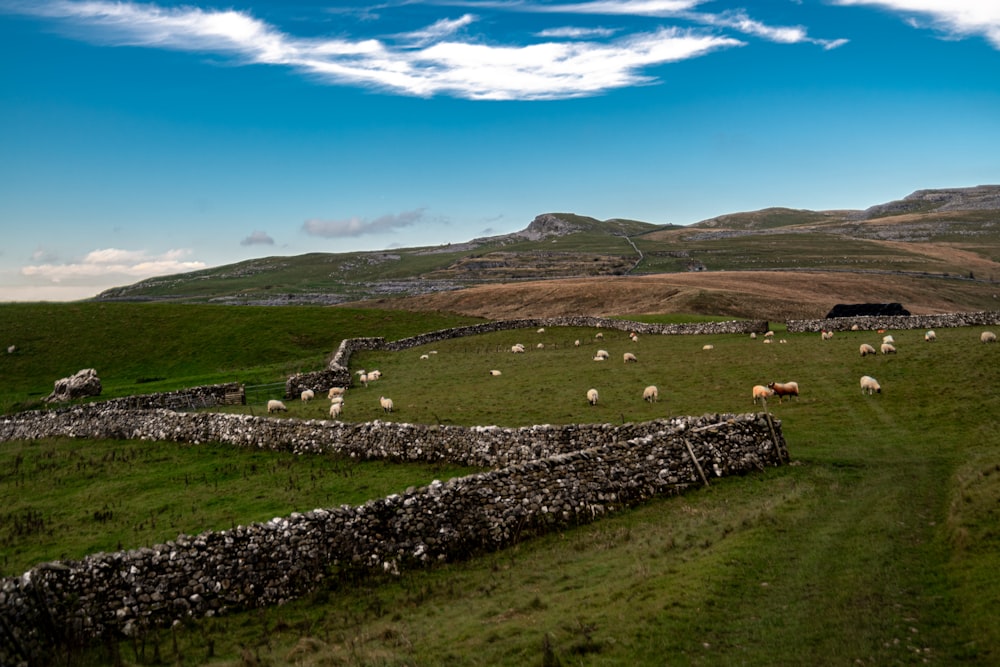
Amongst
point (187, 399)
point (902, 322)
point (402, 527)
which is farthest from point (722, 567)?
point (902, 322)

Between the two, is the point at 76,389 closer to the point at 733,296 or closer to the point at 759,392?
the point at 759,392

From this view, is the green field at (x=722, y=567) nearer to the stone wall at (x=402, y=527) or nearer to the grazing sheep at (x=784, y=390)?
the stone wall at (x=402, y=527)

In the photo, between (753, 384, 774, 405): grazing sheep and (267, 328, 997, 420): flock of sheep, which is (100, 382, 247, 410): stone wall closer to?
(267, 328, 997, 420): flock of sheep

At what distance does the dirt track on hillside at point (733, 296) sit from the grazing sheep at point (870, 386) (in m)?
55.8

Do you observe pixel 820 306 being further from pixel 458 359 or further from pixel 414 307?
pixel 414 307

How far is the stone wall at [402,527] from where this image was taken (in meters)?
13.1

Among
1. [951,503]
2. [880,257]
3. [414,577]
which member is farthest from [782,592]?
[880,257]

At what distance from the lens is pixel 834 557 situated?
43.8 ft

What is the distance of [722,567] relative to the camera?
12.9 metres

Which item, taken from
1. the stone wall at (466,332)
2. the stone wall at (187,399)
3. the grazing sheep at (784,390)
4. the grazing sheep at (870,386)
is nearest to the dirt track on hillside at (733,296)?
the stone wall at (466,332)

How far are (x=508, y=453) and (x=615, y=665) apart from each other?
1281cm

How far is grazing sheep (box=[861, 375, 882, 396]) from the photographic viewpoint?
28984 mm

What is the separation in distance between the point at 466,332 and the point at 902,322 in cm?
3769

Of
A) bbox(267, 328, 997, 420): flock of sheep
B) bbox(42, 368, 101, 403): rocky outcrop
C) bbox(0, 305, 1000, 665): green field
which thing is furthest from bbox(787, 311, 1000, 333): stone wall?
bbox(42, 368, 101, 403): rocky outcrop
